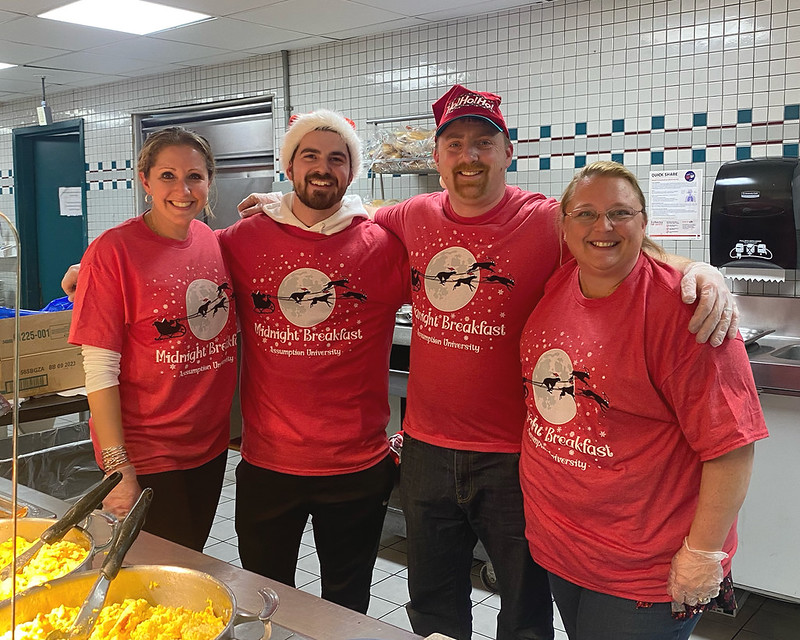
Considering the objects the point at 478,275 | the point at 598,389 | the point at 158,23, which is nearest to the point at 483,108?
the point at 478,275

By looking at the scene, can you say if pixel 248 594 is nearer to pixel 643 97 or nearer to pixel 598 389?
pixel 598 389

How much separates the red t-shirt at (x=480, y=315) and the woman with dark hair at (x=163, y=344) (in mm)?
575

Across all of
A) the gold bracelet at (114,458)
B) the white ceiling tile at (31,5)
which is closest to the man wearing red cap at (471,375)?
the gold bracelet at (114,458)

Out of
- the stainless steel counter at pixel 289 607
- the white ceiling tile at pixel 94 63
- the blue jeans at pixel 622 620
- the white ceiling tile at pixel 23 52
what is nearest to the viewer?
the stainless steel counter at pixel 289 607

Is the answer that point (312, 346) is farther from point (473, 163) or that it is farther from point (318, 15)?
point (318, 15)

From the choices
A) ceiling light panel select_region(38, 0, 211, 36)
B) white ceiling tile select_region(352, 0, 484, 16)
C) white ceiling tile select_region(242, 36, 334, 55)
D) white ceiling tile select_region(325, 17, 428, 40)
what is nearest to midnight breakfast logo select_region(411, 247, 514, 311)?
white ceiling tile select_region(352, 0, 484, 16)

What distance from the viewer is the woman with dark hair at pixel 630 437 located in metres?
1.51

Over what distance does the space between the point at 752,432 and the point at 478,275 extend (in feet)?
2.49

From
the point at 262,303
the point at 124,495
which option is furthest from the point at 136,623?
the point at 262,303

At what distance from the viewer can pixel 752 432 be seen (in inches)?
58.7

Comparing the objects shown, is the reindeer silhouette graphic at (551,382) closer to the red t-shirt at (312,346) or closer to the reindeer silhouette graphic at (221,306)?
the red t-shirt at (312,346)

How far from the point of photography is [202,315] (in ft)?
6.92

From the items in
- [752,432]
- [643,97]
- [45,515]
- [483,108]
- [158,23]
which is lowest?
[45,515]

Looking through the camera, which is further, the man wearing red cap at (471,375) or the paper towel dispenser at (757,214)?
the paper towel dispenser at (757,214)
